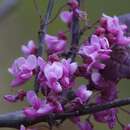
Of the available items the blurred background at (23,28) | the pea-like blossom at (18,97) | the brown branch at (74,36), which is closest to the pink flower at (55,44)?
the brown branch at (74,36)

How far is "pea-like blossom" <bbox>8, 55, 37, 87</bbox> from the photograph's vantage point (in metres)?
0.95

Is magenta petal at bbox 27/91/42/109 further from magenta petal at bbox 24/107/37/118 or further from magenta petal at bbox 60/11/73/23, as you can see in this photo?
magenta petal at bbox 60/11/73/23

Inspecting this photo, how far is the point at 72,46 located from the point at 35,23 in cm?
223

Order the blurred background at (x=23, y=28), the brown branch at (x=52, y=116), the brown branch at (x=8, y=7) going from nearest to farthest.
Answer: the brown branch at (x=52, y=116) < the brown branch at (x=8, y=7) < the blurred background at (x=23, y=28)

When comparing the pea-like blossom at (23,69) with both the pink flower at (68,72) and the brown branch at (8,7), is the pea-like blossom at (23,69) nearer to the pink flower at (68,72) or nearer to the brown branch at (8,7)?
the pink flower at (68,72)

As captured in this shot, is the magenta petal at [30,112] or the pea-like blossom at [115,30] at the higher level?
the pea-like blossom at [115,30]

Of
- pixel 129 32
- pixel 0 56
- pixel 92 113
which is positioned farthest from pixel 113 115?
pixel 0 56

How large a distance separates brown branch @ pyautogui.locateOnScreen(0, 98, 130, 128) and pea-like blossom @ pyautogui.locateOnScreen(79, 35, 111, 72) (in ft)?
0.27

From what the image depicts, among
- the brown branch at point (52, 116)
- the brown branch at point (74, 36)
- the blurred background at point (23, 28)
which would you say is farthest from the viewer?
the blurred background at point (23, 28)

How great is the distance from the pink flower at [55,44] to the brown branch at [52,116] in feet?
0.51

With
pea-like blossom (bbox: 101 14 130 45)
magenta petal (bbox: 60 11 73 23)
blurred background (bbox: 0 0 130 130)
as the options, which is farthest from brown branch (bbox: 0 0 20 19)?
blurred background (bbox: 0 0 130 130)

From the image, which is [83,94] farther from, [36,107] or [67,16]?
[67,16]

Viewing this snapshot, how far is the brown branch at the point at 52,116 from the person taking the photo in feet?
2.93

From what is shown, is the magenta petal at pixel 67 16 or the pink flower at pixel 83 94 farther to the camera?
the magenta petal at pixel 67 16
